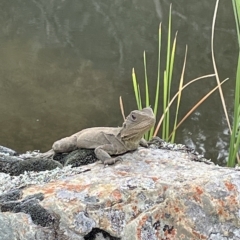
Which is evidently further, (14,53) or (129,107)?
(14,53)

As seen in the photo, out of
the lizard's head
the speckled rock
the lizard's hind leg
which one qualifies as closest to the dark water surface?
the lizard's hind leg

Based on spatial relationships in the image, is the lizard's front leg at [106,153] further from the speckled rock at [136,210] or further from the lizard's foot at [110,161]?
the speckled rock at [136,210]

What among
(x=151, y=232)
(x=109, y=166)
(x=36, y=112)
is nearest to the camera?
(x=151, y=232)

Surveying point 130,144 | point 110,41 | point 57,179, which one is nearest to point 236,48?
point 110,41

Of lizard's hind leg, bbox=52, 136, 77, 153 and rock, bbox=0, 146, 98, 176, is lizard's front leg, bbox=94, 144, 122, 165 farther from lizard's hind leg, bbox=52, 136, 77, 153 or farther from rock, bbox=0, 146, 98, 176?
lizard's hind leg, bbox=52, 136, 77, 153

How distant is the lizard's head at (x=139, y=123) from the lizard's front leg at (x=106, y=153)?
9 centimetres

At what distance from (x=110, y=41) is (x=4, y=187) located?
6.92 meters

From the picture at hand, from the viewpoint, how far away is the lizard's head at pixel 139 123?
2.76m

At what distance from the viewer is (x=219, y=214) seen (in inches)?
71.9

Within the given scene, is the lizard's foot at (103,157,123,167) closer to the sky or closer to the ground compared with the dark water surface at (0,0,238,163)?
closer to the sky

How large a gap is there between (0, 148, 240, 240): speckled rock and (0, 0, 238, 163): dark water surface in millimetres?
4288

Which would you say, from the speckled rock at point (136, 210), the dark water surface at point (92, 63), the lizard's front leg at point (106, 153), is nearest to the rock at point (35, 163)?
the lizard's front leg at point (106, 153)

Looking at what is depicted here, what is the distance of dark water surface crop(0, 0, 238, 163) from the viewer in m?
6.78

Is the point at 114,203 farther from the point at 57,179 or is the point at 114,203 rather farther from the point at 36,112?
the point at 36,112
